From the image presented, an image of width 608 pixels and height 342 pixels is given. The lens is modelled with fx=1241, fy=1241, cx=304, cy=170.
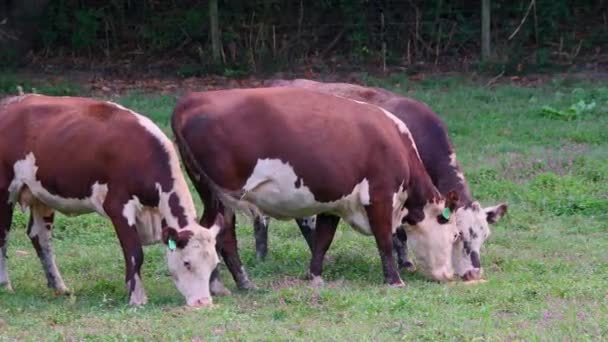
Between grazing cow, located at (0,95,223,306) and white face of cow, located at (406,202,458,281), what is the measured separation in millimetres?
1936

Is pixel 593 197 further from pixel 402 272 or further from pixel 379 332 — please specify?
pixel 379 332

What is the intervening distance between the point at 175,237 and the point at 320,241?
1.61m

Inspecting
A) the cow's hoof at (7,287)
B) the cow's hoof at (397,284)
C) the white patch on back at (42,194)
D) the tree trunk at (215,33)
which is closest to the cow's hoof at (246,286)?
the cow's hoof at (397,284)

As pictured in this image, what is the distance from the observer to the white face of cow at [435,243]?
32.6 ft

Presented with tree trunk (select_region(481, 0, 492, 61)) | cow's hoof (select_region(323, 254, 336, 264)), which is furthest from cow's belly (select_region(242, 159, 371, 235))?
tree trunk (select_region(481, 0, 492, 61))

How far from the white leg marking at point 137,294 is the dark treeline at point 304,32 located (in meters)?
11.4

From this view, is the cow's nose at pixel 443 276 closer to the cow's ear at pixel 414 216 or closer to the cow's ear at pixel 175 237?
the cow's ear at pixel 414 216

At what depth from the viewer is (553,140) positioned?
14891 millimetres

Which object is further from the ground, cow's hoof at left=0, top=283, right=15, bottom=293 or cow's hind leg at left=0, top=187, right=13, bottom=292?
cow's hind leg at left=0, top=187, right=13, bottom=292

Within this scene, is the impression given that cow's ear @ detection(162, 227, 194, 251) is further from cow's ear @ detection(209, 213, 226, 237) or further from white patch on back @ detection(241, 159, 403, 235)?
white patch on back @ detection(241, 159, 403, 235)

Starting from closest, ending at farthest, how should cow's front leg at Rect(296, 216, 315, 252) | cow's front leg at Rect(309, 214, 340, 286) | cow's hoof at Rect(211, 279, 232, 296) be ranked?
cow's hoof at Rect(211, 279, 232, 296) < cow's front leg at Rect(309, 214, 340, 286) < cow's front leg at Rect(296, 216, 315, 252)

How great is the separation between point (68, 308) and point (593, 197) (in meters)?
6.01

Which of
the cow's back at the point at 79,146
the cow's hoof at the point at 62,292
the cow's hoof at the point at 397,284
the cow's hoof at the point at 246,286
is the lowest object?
the cow's hoof at the point at 397,284

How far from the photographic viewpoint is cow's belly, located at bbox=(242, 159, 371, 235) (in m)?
9.09
